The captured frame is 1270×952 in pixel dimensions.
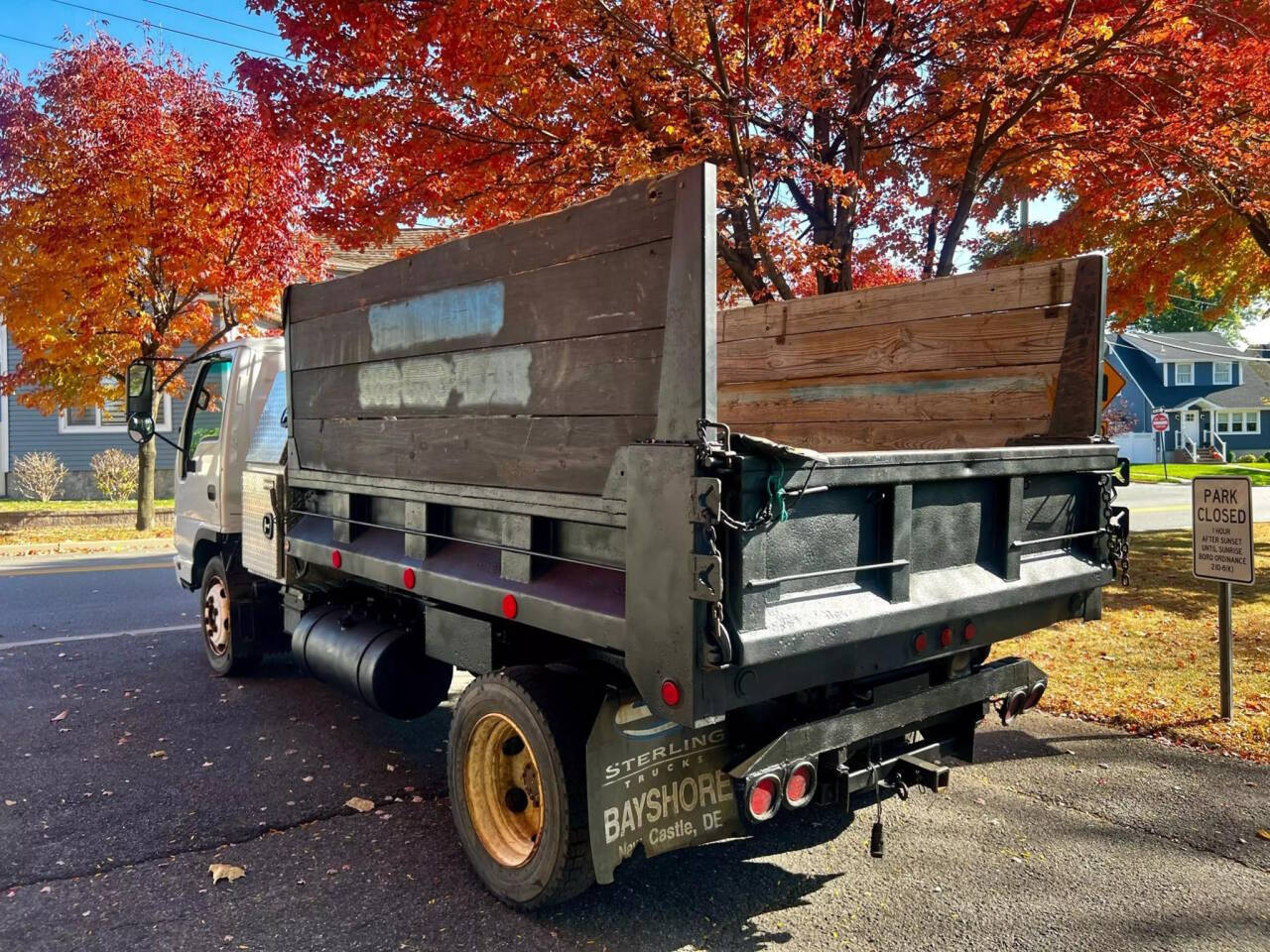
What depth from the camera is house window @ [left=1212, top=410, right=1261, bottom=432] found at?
1916 inches

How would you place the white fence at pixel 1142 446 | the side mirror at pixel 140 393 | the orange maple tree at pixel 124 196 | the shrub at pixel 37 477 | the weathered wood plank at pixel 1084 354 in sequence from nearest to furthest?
1. the weathered wood plank at pixel 1084 354
2. the side mirror at pixel 140 393
3. the orange maple tree at pixel 124 196
4. the shrub at pixel 37 477
5. the white fence at pixel 1142 446

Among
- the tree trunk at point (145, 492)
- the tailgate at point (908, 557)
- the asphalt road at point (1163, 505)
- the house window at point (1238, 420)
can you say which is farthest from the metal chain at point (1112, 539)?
the house window at point (1238, 420)

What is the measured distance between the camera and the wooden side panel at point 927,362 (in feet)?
13.1

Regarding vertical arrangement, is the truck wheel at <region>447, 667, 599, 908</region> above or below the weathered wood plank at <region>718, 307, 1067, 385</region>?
below

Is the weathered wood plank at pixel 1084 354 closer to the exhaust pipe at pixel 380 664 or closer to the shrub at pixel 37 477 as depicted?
the exhaust pipe at pixel 380 664

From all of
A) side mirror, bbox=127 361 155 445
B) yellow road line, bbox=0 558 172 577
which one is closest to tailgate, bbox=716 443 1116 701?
side mirror, bbox=127 361 155 445

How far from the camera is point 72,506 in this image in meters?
17.2

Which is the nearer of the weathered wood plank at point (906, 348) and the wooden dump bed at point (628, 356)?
the wooden dump bed at point (628, 356)

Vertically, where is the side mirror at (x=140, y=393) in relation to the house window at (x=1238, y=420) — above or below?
below

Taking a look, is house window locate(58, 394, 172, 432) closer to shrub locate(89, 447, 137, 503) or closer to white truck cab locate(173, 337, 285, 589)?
shrub locate(89, 447, 137, 503)

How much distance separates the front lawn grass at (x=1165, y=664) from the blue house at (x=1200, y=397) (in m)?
43.7

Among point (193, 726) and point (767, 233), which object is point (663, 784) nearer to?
point (193, 726)

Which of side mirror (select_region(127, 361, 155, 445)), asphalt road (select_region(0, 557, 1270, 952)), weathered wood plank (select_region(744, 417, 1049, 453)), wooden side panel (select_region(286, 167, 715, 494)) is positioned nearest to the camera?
wooden side panel (select_region(286, 167, 715, 494))

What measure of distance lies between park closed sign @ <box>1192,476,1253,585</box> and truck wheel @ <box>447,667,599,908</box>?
406 centimetres
